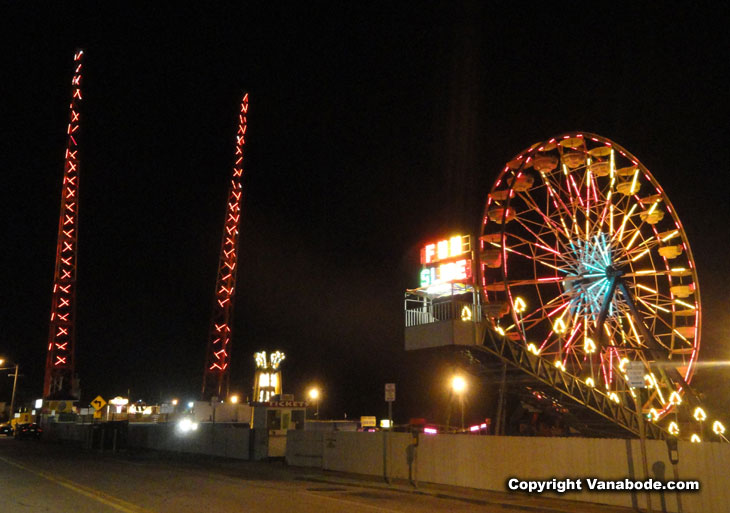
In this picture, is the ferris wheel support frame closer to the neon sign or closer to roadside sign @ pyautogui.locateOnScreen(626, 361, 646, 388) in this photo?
the neon sign

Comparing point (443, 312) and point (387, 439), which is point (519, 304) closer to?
point (443, 312)

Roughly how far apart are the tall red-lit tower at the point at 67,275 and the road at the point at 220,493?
4977 centimetres

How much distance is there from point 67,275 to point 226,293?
17.0 meters

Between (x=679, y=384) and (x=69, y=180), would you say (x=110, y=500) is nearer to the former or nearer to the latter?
(x=679, y=384)

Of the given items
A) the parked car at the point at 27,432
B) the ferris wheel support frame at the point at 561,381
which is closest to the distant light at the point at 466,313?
the ferris wheel support frame at the point at 561,381

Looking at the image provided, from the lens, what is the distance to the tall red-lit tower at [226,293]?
75.8 m

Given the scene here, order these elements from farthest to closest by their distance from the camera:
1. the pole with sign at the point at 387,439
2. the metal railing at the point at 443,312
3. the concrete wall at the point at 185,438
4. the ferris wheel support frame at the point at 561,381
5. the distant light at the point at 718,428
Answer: the distant light at the point at 718,428
the concrete wall at the point at 185,438
the ferris wheel support frame at the point at 561,381
the metal railing at the point at 443,312
the pole with sign at the point at 387,439

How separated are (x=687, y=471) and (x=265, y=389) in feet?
189

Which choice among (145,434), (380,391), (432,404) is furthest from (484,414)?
(145,434)

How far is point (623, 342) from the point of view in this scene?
29.2 metres

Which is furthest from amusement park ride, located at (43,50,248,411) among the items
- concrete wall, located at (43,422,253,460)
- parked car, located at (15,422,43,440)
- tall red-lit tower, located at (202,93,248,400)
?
concrete wall, located at (43,422,253,460)

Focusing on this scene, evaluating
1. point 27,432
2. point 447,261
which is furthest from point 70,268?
point 447,261

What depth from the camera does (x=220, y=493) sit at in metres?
16.3

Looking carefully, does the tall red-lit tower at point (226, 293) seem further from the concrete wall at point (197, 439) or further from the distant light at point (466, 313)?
the distant light at point (466, 313)
